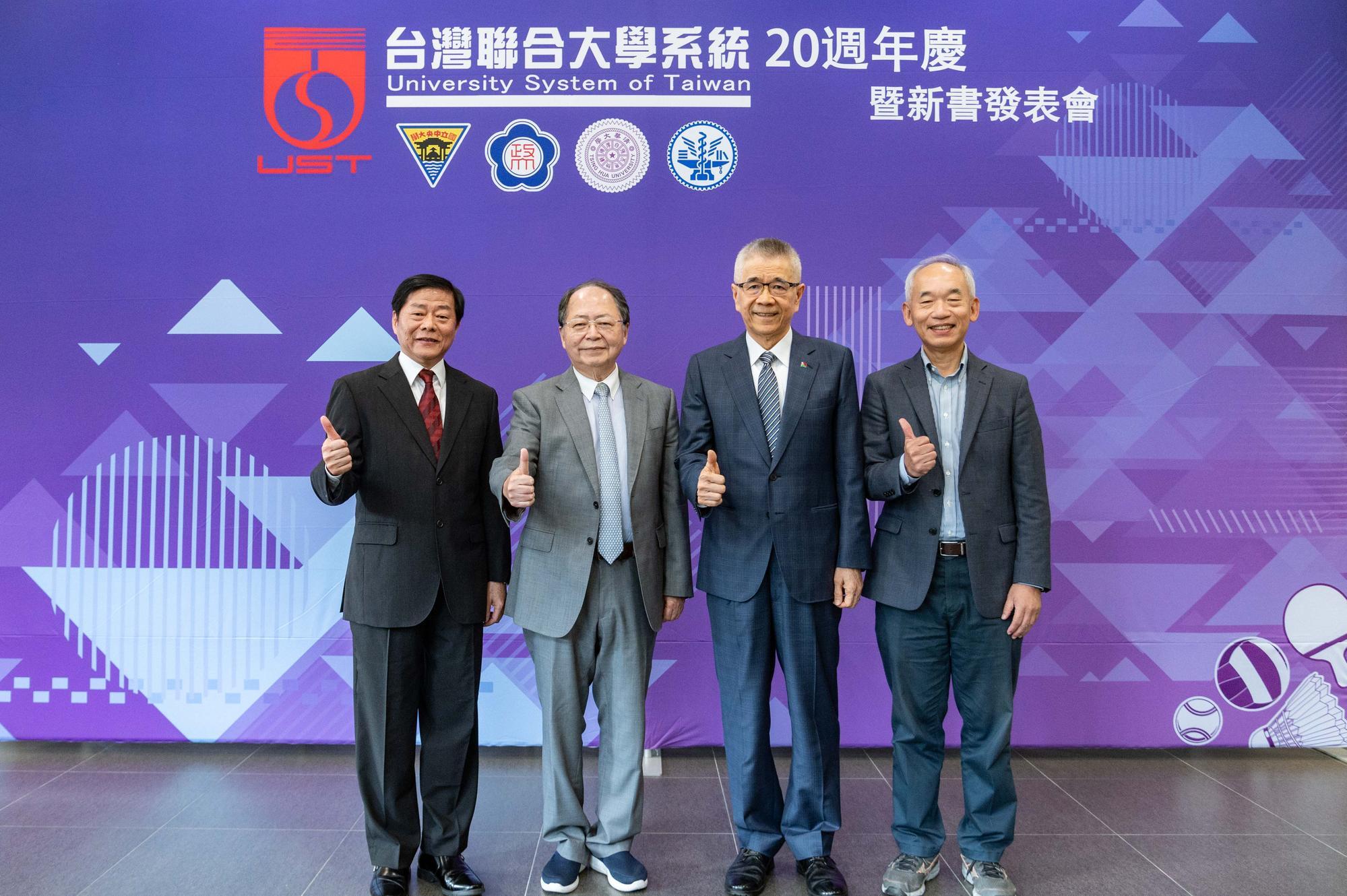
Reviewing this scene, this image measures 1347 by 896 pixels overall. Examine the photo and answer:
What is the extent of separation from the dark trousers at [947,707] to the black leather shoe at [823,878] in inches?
8.9

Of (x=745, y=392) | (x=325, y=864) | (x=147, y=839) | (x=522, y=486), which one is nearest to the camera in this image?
(x=522, y=486)

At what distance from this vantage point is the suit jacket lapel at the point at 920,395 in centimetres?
240

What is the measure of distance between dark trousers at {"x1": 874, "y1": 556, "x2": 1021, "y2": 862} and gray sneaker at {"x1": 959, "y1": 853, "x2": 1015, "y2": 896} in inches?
1.2

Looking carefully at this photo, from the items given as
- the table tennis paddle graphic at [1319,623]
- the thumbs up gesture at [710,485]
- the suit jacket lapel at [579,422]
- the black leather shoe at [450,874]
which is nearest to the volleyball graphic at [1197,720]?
the table tennis paddle graphic at [1319,623]

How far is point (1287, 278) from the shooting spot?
3.54 m

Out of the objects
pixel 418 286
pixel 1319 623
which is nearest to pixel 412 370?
pixel 418 286

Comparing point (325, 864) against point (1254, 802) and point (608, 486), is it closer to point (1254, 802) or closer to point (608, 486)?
point (608, 486)

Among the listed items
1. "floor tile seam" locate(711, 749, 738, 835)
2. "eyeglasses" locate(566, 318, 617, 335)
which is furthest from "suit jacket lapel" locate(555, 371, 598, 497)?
"floor tile seam" locate(711, 749, 738, 835)

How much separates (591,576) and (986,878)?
4.64ft

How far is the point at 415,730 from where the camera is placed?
2.41 m

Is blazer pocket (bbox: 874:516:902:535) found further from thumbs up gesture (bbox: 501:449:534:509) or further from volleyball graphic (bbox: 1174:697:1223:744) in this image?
volleyball graphic (bbox: 1174:697:1223:744)

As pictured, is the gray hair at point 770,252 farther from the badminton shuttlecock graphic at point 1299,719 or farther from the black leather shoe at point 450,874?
the badminton shuttlecock graphic at point 1299,719

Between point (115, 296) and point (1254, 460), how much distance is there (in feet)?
16.1

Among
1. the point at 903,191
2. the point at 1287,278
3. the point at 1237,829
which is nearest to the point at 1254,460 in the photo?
the point at 1287,278
